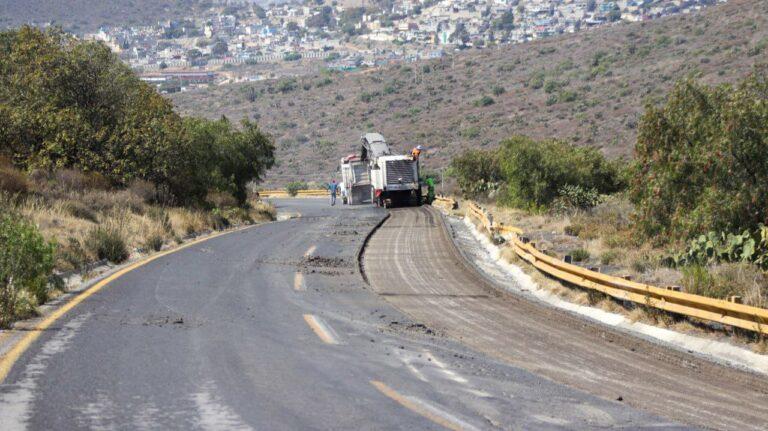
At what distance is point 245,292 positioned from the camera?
16406 mm

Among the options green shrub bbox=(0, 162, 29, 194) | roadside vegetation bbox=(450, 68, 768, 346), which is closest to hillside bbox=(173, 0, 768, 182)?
roadside vegetation bbox=(450, 68, 768, 346)

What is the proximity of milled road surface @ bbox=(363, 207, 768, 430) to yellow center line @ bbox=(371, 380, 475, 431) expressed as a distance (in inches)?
77.6

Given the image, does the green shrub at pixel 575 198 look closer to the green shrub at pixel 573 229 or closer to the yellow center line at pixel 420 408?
the green shrub at pixel 573 229

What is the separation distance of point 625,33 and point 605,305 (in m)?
110

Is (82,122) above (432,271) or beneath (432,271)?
above

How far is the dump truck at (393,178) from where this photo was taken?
54312 mm

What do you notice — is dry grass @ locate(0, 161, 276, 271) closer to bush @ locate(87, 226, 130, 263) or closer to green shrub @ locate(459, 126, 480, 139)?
bush @ locate(87, 226, 130, 263)

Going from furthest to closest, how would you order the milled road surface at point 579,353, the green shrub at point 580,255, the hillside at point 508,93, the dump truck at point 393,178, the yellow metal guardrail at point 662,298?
the hillside at point 508,93
the dump truck at point 393,178
the green shrub at point 580,255
the yellow metal guardrail at point 662,298
the milled road surface at point 579,353

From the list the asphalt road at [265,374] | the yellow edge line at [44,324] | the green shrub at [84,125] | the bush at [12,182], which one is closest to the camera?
the asphalt road at [265,374]

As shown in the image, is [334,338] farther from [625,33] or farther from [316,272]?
[625,33]

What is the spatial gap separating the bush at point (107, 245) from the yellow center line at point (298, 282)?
15.8ft

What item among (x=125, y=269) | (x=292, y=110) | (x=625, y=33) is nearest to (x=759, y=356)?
(x=125, y=269)

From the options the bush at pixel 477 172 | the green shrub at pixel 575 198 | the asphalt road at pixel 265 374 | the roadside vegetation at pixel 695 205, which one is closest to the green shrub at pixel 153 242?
the asphalt road at pixel 265 374

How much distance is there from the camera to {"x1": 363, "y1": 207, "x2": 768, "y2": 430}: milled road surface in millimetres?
9164
